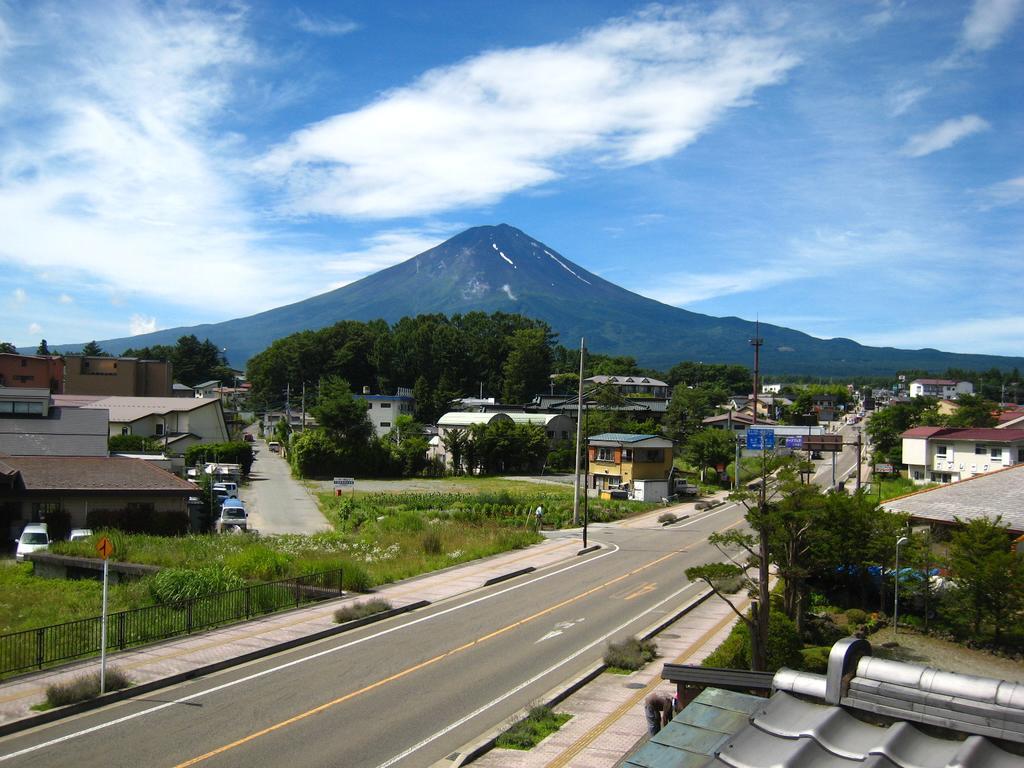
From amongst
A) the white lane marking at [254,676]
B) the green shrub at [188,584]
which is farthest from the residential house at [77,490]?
the white lane marking at [254,676]

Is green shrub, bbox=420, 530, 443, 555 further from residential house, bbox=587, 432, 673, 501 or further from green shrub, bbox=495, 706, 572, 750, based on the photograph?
residential house, bbox=587, 432, 673, 501

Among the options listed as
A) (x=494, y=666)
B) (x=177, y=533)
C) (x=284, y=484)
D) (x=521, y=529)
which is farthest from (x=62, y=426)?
(x=494, y=666)

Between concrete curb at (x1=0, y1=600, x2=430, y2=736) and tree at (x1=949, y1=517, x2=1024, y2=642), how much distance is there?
15.6 m


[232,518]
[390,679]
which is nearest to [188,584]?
[390,679]

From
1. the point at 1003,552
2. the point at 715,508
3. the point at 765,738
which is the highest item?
the point at 765,738

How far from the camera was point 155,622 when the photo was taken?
1880 centimetres

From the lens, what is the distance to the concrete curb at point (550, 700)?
39.8 ft

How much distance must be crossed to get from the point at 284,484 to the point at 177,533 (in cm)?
2572

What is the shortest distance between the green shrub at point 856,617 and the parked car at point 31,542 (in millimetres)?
27309

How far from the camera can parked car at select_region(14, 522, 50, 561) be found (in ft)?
97.0

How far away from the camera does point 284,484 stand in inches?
2438

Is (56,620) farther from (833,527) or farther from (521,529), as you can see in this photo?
(521,529)

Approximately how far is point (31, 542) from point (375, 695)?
21244mm

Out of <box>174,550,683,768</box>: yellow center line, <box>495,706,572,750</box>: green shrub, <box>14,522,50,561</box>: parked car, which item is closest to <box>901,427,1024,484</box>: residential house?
<box>174,550,683,768</box>: yellow center line
